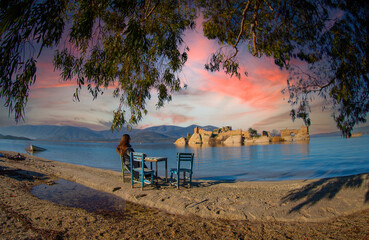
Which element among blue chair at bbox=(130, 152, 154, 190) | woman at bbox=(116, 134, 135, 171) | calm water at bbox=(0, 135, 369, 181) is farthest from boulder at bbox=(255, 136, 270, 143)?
blue chair at bbox=(130, 152, 154, 190)

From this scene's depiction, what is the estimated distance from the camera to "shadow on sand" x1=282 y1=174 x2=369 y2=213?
17.5 feet

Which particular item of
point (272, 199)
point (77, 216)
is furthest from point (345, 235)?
point (77, 216)

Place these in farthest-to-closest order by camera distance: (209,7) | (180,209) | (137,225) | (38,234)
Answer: (209,7) < (180,209) < (137,225) < (38,234)

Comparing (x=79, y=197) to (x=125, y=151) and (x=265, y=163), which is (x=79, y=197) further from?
(x=265, y=163)

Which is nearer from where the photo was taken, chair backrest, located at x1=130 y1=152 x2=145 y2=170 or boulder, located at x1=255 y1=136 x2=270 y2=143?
chair backrest, located at x1=130 y1=152 x2=145 y2=170

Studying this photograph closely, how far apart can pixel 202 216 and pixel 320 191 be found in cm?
373

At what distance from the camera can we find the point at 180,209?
15.9 feet

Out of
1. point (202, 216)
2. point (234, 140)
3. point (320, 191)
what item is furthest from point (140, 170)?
point (234, 140)

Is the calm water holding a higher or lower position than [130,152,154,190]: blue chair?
lower

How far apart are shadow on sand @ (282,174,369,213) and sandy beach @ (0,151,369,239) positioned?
0.02 meters

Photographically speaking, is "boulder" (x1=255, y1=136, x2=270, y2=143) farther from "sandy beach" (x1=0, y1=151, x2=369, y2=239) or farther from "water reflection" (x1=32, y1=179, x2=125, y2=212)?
"water reflection" (x1=32, y1=179, x2=125, y2=212)

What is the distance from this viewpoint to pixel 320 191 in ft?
20.0

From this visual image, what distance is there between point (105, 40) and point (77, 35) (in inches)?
61.6

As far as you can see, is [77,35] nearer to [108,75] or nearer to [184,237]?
[108,75]
